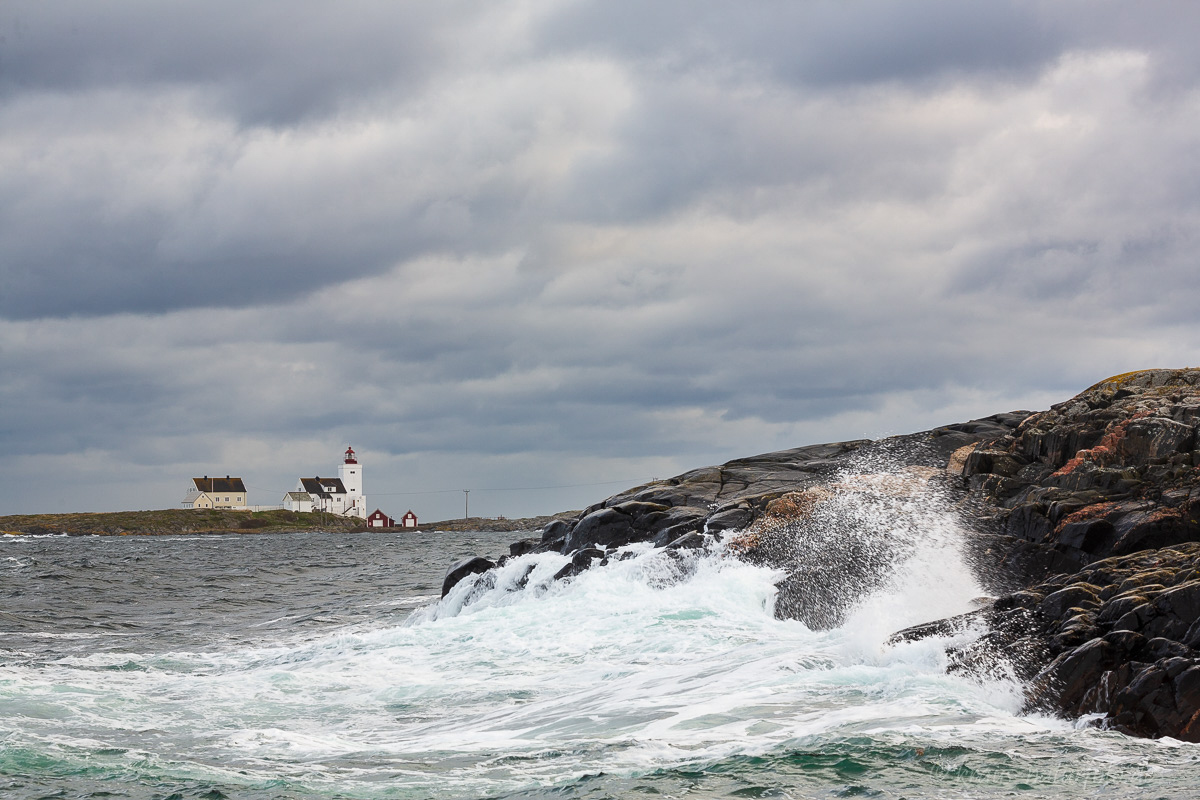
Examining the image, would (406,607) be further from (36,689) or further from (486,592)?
(36,689)

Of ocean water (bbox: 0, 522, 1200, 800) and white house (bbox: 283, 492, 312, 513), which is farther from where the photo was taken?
white house (bbox: 283, 492, 312, 513)

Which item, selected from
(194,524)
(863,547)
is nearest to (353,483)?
(194,524)

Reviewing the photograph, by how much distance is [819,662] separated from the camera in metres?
12.4

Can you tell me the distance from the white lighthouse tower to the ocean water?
136 metres

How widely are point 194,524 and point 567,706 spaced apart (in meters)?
148

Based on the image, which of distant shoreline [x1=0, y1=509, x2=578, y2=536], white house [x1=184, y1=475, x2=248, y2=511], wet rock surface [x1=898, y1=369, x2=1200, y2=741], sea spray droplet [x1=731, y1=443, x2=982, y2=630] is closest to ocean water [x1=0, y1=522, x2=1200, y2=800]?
sea spray droplet [x1=731, y1=443, x2=982, y2=630]

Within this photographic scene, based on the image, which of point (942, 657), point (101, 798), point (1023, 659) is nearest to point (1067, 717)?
point (1023, 659)

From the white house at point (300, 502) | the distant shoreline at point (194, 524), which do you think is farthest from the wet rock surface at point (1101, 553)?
the white house at point (300, 502)

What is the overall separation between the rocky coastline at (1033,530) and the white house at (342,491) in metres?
133

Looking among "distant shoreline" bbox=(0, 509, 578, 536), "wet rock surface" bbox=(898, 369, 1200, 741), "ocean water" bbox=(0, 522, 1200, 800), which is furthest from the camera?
"distant shoreline" bbox=(0, 509, 578, 536)

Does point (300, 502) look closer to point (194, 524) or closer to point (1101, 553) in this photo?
point (194, 524)

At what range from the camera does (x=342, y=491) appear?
15475 centimetres

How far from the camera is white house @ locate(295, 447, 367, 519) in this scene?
152 meters

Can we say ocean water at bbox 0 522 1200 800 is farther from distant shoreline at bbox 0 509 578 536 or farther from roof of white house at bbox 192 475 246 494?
roof of white house at bbox 192 475 246 494
